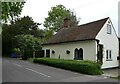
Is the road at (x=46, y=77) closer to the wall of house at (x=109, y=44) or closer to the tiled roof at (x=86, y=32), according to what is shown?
the tiled roof at (x=86, y=32)

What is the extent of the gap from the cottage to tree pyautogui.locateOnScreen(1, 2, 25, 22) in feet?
36.5

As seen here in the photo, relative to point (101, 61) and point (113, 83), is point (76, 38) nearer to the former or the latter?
point (101, 61)

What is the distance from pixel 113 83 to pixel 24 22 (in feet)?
143

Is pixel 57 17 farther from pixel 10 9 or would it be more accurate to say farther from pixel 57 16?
pixel 10 9

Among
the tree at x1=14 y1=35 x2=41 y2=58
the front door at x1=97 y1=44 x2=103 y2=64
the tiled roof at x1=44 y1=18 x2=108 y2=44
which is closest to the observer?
the front door at x1=97 y1=44 x2=103 y2=64

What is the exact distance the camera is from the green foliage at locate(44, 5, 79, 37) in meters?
70.2

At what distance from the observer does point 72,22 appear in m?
70.2

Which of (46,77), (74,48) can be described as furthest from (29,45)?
(46,77)

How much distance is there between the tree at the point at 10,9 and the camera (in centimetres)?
1576

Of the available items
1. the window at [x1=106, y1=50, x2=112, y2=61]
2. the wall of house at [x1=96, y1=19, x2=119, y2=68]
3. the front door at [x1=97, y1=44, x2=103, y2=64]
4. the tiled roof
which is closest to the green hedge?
the tiled roof

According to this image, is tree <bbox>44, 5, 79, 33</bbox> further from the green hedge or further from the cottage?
the green hedge

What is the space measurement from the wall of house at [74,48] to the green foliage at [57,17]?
30.0 meters

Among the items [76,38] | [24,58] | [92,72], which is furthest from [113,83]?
[24,58]

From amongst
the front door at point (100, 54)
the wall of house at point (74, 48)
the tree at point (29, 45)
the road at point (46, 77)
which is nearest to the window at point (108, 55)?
the front door at point (100, 54)
